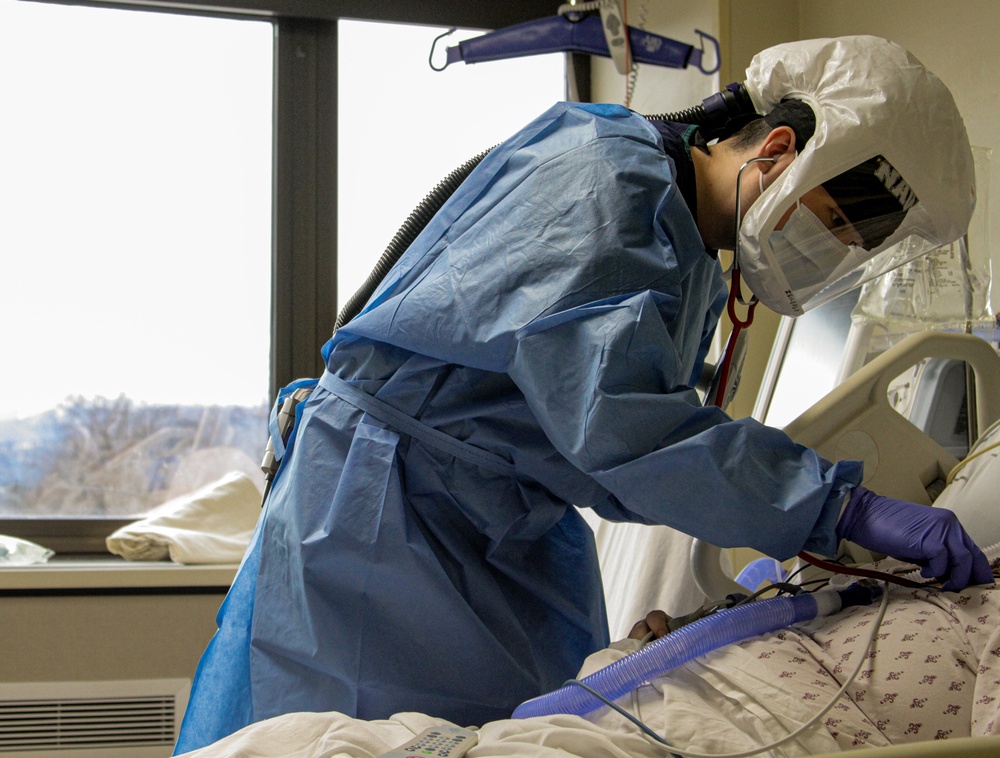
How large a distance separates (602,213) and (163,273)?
1.99m

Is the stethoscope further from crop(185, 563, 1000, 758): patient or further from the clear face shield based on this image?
crop(185, 563, 1000, 758): patient

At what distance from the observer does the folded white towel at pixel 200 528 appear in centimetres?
244

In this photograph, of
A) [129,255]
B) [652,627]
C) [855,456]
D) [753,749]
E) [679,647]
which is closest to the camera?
[753,749]

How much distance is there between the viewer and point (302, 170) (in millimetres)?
2799

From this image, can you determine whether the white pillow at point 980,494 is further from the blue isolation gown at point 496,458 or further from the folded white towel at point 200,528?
the folded white towel at point 200,528

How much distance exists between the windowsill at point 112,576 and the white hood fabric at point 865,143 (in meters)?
1.64

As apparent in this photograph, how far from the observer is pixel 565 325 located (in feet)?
3.34

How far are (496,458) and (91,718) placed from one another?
1703 millimetres

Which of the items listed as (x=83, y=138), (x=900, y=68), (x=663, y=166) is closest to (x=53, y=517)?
(x=83, y=138)

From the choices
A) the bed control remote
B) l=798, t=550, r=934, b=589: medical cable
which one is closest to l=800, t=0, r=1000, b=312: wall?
l=798, t=550, r=934, b=589: medical cable

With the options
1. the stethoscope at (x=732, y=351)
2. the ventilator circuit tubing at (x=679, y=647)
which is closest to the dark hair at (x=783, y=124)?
the stethoscope at (x=732, y=351)

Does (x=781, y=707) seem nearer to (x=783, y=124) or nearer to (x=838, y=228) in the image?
(x=838, y=228)

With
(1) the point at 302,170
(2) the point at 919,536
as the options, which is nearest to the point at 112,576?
(1) the point at 302,170

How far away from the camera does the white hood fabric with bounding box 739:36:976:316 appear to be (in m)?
1.13
